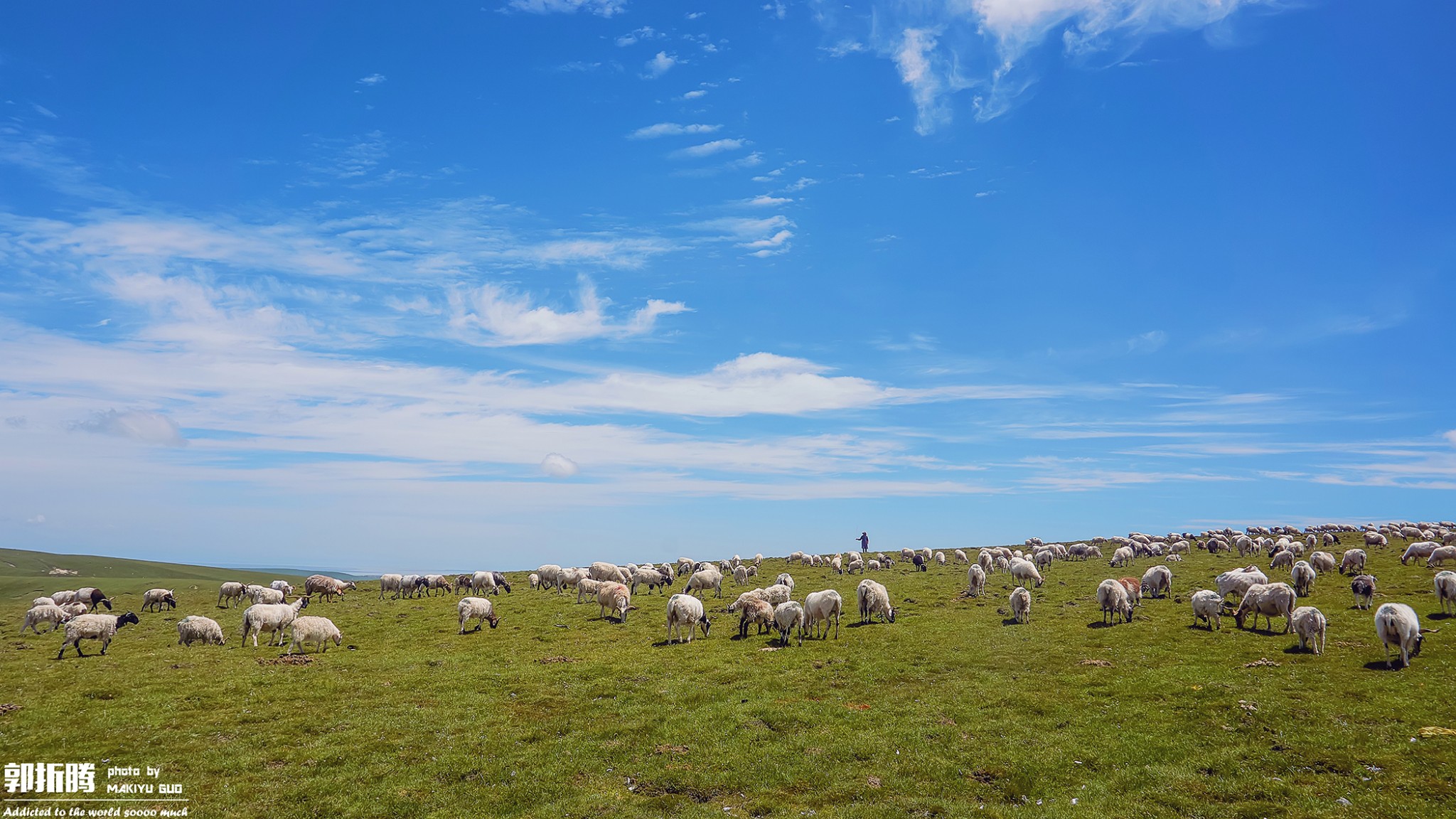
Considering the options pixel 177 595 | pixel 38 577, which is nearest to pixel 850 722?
pixel 177 595

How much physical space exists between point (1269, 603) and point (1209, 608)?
276 centimetres

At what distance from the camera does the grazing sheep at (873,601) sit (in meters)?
42.0

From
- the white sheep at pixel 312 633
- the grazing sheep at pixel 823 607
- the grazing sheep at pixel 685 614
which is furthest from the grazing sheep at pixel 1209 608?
the white sheep at pixel 312 633

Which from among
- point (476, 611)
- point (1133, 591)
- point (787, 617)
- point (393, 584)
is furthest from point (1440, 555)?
point (393, 584)

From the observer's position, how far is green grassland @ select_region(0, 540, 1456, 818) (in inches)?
707

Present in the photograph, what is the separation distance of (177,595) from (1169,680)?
84.4 meters

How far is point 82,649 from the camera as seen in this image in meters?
37.1

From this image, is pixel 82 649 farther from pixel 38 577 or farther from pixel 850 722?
pixel 38 577

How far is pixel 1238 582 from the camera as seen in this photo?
40.4m

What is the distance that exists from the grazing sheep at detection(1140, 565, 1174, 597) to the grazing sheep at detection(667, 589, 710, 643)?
104 feet

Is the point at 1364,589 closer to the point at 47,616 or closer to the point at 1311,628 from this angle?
the point at 1311,628

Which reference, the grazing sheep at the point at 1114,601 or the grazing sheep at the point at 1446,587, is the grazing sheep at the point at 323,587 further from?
the grazing sheep at the point at 1446,587

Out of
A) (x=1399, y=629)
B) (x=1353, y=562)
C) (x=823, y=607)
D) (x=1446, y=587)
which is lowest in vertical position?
(x=823, y=607)

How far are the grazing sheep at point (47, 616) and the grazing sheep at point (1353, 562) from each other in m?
91.9
